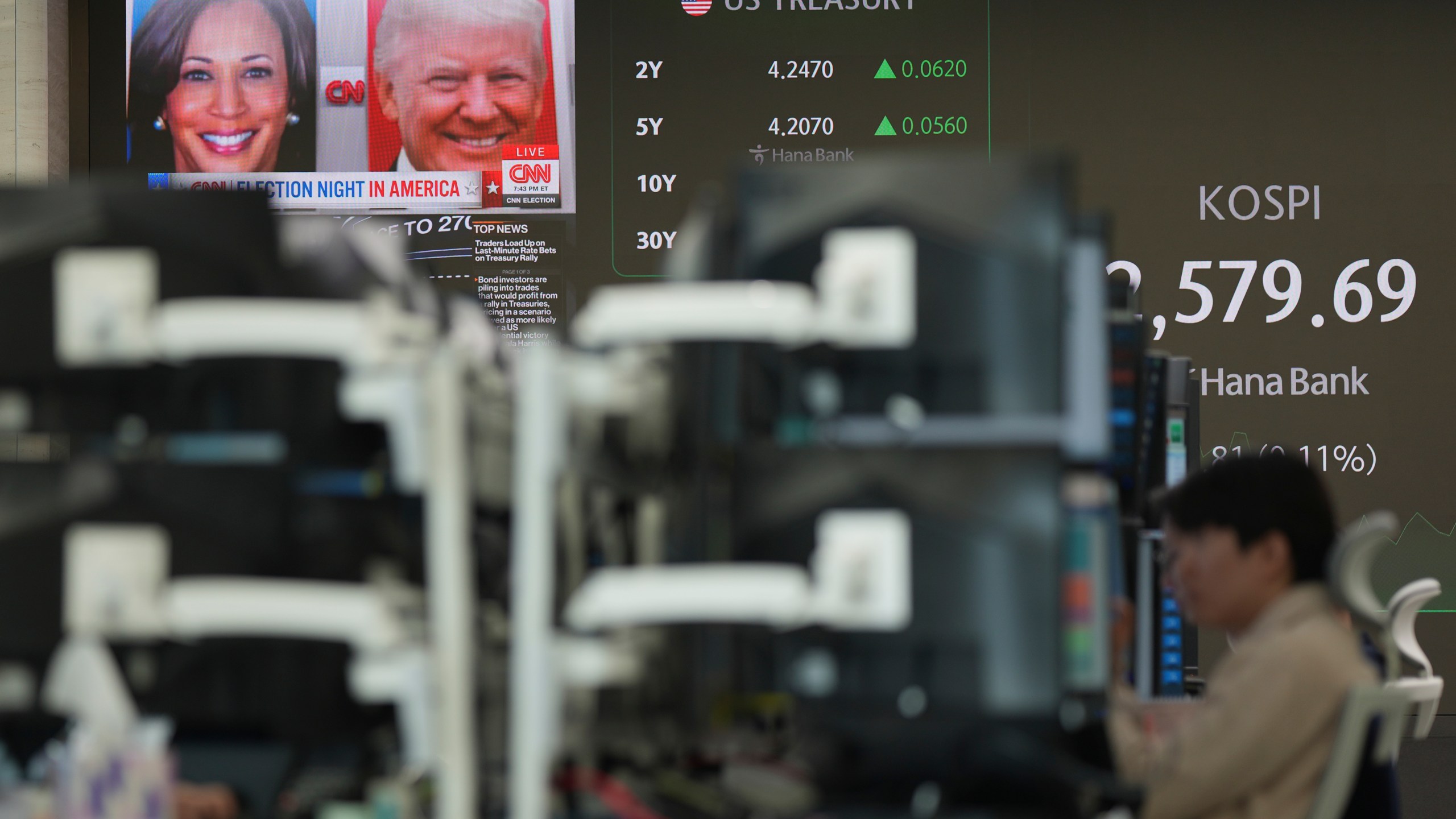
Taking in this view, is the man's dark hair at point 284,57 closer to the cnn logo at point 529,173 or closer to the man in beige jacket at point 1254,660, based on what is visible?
the cnn logo at point 529,173

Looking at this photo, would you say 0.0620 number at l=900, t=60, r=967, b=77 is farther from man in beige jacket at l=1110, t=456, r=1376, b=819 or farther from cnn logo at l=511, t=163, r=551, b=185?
Answer: man in beige jacket at l=1110, t=456, r=1376, b=819

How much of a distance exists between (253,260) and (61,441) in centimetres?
41

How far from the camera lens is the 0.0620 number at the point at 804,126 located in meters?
5.34

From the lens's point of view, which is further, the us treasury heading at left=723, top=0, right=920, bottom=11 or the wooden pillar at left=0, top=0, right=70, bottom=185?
the us treasury heading at left=723, top=0, right=920, bottom=11

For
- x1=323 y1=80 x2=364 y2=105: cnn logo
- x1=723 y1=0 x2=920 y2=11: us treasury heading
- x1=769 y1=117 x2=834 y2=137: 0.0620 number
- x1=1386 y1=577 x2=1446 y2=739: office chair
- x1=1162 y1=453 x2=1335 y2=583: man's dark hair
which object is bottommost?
x1=1386 y1=577 x2=1446 y2=739: office chair

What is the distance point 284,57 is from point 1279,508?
14.7 feet

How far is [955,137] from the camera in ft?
17.5

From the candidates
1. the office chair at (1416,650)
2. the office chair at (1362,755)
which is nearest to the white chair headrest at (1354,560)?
the office chair at (1362,755)

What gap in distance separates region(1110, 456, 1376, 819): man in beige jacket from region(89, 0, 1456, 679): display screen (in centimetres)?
354

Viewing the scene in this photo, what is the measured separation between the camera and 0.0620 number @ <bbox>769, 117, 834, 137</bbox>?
5336mm

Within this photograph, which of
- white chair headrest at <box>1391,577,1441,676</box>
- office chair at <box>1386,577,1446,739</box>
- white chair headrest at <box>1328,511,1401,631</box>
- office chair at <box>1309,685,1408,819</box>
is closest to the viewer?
office chair at <box>1309,685,1408,819</box>

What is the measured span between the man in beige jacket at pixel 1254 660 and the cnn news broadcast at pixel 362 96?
384 cm

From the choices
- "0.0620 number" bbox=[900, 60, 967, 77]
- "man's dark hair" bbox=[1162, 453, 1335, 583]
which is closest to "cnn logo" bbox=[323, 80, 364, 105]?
"0.0620 number" bbox=[900, 60, 967, 77]

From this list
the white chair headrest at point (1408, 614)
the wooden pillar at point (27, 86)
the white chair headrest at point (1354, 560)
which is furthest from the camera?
the wooden pillar at point (27, 86)
